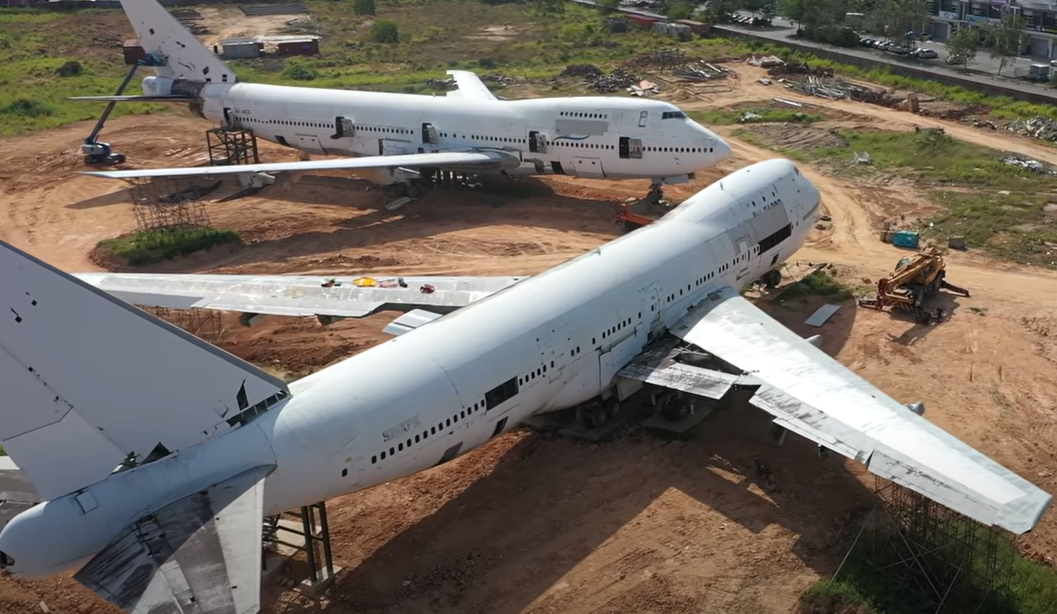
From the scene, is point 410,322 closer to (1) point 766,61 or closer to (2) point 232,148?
(2) point 232,148

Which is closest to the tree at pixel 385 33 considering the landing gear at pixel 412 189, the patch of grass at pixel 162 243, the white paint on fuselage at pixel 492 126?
the white paint on fuselage at pixel 492 126

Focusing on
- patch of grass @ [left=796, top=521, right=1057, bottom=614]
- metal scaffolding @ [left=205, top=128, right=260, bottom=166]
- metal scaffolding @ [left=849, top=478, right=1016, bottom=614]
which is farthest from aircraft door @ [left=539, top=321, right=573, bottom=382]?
metal scaffolding @ [left=205, top=128, right=260, bottom=166]

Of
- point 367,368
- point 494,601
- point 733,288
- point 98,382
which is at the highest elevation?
point 98,382

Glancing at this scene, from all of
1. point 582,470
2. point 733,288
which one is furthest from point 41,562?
point 733,288

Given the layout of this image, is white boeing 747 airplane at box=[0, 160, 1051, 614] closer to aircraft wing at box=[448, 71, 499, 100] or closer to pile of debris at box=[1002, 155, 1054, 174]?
pile of debris at box=[1002, 155, 1054, 174]

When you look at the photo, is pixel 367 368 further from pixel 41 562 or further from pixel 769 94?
pixel 769 94

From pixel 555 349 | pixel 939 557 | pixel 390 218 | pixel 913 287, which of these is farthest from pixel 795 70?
pixel 939 557
